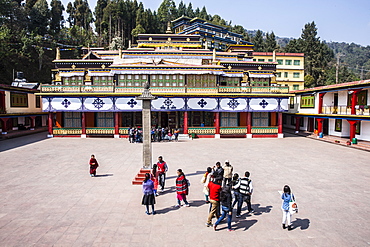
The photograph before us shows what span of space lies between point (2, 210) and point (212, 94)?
24009 mm

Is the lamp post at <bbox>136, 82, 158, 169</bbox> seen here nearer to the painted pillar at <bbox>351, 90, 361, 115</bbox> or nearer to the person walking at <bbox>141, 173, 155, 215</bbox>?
the person walking at <bbox>141, 173, 155, 215</bbox>

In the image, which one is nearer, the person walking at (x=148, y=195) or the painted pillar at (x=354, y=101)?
the person walking at (x=148, y=195)

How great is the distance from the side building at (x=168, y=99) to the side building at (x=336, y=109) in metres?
4.90

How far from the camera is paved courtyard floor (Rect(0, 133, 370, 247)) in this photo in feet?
27.4

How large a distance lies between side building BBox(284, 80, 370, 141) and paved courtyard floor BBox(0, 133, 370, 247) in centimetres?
738

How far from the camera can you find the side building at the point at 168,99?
3058 cm

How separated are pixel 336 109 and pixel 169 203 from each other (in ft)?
88.0

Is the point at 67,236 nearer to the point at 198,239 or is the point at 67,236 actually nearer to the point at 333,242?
the point at 198,239

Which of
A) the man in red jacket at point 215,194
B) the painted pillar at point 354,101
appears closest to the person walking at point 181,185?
the man in red jacket at point 215,194

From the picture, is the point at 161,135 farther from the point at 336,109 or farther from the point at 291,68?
the point at 291,68

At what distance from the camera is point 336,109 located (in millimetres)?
30406

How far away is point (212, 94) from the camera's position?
30938 millimetres

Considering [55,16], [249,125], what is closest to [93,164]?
[249,125]

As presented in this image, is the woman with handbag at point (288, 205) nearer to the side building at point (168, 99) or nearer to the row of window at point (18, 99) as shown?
the side building at point (168, 99)
